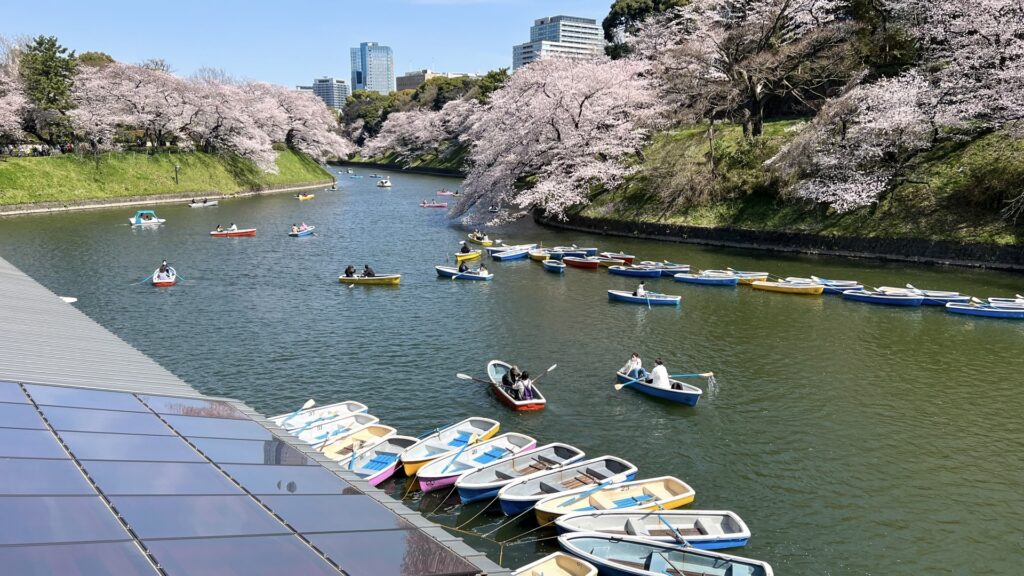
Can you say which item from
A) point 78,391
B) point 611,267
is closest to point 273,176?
point 611,267

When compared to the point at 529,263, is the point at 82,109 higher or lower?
higher

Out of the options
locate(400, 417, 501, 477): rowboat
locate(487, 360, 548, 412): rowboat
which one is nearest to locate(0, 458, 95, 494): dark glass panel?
locate(400, 417, 501, 477): rowboat

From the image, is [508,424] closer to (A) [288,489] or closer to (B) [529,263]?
(A) [288,489]

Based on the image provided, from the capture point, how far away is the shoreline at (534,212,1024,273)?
1565 inches

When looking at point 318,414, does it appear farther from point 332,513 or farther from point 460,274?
point 460,274

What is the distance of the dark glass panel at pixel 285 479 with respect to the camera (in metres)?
8.35

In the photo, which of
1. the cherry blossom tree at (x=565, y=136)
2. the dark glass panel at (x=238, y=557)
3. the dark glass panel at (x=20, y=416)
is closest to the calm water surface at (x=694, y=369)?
the dark glass panel at (x=238, y=557)

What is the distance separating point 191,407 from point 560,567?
7563mm

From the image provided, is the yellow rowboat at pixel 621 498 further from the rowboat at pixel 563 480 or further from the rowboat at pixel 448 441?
the rowboat at pixel 448 441

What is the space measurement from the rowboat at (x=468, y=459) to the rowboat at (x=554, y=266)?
78.8 feet

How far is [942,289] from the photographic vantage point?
119ft

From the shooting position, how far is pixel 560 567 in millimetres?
13250

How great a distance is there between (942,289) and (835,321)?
932cm

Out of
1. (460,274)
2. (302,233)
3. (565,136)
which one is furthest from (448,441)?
(565,136)
